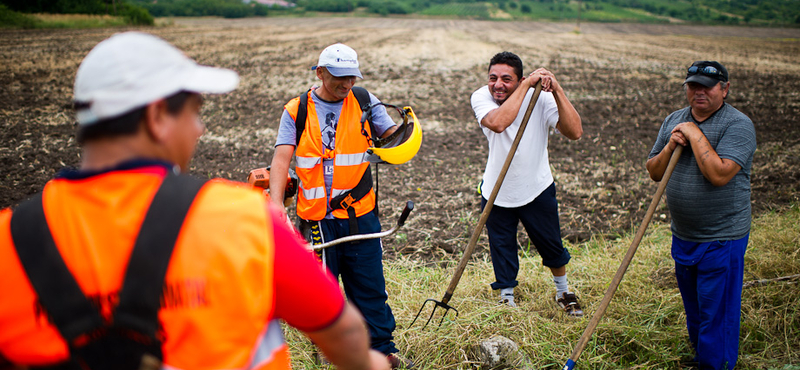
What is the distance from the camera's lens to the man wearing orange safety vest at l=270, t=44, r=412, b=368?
3146 millimetres

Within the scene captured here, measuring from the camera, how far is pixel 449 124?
1044 cm

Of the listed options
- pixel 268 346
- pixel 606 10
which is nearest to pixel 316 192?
pixel 268 346

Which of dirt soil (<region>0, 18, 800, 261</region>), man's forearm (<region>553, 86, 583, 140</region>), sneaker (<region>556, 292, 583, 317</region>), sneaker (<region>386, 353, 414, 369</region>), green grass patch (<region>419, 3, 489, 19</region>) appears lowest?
sneaker (<region>386, 353, 414, 369</region>)

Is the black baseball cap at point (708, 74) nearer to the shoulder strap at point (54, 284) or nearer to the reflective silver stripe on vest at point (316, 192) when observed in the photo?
the reflective silver stripe on vest at point (316, 192)

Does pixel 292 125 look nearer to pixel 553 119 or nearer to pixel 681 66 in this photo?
pixel 553 119

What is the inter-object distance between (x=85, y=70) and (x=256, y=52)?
21596mm

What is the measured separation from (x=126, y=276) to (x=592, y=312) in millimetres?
3820

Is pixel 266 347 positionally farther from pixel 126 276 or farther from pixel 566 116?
pixel 566 116

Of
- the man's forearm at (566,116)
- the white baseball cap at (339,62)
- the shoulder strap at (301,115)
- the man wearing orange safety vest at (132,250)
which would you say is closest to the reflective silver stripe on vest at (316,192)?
the shoulder strap at (301,115)

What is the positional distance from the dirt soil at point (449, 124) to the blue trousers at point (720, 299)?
2.38 m

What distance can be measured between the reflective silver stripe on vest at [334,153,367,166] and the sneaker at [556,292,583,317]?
2114 millimetres

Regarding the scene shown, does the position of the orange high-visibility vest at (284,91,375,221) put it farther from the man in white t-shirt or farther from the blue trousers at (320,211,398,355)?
the man in white t-shirt

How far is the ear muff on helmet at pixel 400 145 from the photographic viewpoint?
310 cm

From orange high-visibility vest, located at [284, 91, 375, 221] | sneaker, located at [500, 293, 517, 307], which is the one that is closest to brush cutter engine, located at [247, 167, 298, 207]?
orange high-visibility vest, located at [284, 91, 375, 221]
